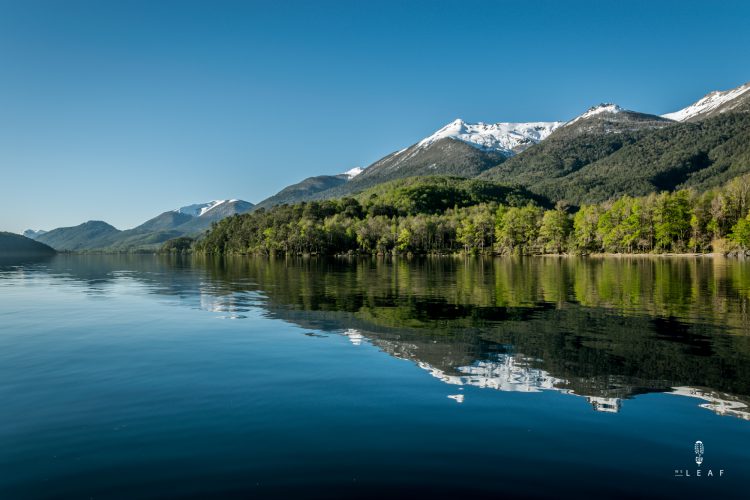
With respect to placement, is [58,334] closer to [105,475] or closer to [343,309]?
[343,309]

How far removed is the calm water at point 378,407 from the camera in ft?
32.4

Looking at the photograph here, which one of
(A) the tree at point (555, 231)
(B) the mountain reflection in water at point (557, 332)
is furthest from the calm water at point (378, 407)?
(A) the tree at point (555, 231)

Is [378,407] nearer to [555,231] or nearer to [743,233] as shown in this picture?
[743,233]

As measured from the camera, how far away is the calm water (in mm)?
9875

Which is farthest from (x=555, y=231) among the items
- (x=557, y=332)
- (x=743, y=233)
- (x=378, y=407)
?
(x=378, y=407)

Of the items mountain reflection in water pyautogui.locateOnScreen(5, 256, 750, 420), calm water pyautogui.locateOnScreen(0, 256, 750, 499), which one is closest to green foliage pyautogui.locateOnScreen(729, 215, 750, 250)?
mountain reflection in water pyautogui.locateOnScreen(5, 256, 750, 420)

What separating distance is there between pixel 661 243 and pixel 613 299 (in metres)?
126

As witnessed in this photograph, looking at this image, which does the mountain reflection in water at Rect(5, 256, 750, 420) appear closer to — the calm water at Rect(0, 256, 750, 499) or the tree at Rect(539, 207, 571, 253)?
the calm water at Rect(0, 256, 750, 499)

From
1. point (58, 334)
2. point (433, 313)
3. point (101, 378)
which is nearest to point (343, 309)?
point (433, 313)

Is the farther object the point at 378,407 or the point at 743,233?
the point at 743,233

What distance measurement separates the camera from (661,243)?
14762cm

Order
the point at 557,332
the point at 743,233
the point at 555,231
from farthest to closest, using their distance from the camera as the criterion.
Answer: the point at 555,231
the point at 743,233
the point at 557,332

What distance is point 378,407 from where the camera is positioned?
14.2 meters

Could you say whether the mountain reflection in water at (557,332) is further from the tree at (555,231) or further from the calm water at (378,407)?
the tree at (555,231)
